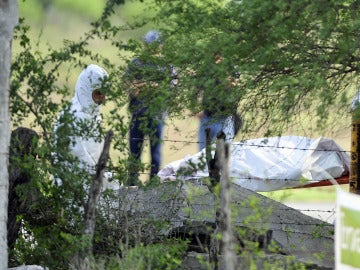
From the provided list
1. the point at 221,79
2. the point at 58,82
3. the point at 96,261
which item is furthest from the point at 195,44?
the point at 96,261

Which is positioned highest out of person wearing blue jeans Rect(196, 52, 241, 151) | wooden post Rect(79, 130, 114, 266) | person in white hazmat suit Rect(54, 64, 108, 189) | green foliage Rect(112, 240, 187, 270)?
person wearing blue jeans Rect(196, 52, 241, 151)

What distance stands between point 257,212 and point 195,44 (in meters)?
2.20

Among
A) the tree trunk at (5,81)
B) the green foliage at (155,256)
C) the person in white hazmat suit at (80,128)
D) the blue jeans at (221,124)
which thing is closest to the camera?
the green foliage at (155,256)

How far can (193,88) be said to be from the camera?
452 inches

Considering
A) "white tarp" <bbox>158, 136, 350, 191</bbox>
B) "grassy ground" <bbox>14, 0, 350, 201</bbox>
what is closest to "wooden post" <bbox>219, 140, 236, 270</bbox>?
"grassy ground" <bbox>14, 0, 350, 201</bbox>

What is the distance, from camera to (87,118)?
36.9 feet

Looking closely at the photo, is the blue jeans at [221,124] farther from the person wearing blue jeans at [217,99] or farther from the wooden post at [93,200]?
the wooden post at [93,200]

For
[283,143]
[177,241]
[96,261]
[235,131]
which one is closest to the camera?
[96,261]

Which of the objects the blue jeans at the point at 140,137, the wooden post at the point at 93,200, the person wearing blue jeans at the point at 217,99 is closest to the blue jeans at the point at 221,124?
the person wearing blue jeans at the point at 217,99

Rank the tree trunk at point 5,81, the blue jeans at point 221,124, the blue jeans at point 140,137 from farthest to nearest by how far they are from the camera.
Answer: the blue jeans at point 221,124, the blue jeans at point 140,137, the tree trunk at point 5,81

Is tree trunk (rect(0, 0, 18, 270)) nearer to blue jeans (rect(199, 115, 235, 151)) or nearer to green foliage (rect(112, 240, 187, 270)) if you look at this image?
green foliage (rect(112, 240, 187, 270))

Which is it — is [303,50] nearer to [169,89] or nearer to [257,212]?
[169,89]

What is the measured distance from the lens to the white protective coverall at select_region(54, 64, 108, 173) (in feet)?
35.5

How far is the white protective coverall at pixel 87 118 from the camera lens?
10.8 m
